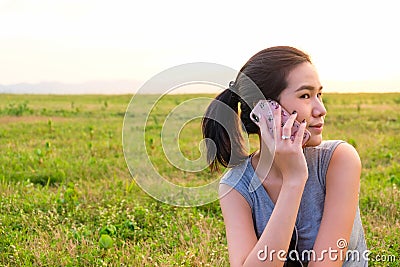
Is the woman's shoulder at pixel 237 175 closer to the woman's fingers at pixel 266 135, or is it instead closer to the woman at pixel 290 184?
the woman at pixel 290 184

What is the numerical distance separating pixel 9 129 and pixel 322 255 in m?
10.7

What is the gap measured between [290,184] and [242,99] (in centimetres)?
56

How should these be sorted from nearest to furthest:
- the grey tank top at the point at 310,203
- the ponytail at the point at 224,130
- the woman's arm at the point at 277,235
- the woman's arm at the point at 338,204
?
the woman's arm at the point at 277,235
the woman's arm at the point at 338,204
the grey tank top at the point at 310,203
the ponytail at the point at 224,130

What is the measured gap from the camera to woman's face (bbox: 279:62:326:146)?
2.48 meters

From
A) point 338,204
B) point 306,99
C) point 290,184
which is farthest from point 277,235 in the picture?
point 306,99

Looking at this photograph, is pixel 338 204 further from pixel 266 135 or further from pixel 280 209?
pixel 266 135

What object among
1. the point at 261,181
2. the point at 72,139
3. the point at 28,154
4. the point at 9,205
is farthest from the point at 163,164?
the point at 261,181

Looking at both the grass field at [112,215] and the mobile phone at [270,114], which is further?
the grass field at [112,215]

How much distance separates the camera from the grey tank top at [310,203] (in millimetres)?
2604

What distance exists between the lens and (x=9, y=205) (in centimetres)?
506

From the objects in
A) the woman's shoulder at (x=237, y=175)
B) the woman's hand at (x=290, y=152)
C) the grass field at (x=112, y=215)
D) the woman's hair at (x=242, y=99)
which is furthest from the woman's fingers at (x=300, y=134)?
the grass field at (x=112, y=215)

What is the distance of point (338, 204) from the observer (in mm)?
2486

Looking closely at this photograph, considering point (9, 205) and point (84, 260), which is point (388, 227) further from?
point (9, 205)

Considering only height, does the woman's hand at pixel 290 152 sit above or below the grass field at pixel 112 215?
above
